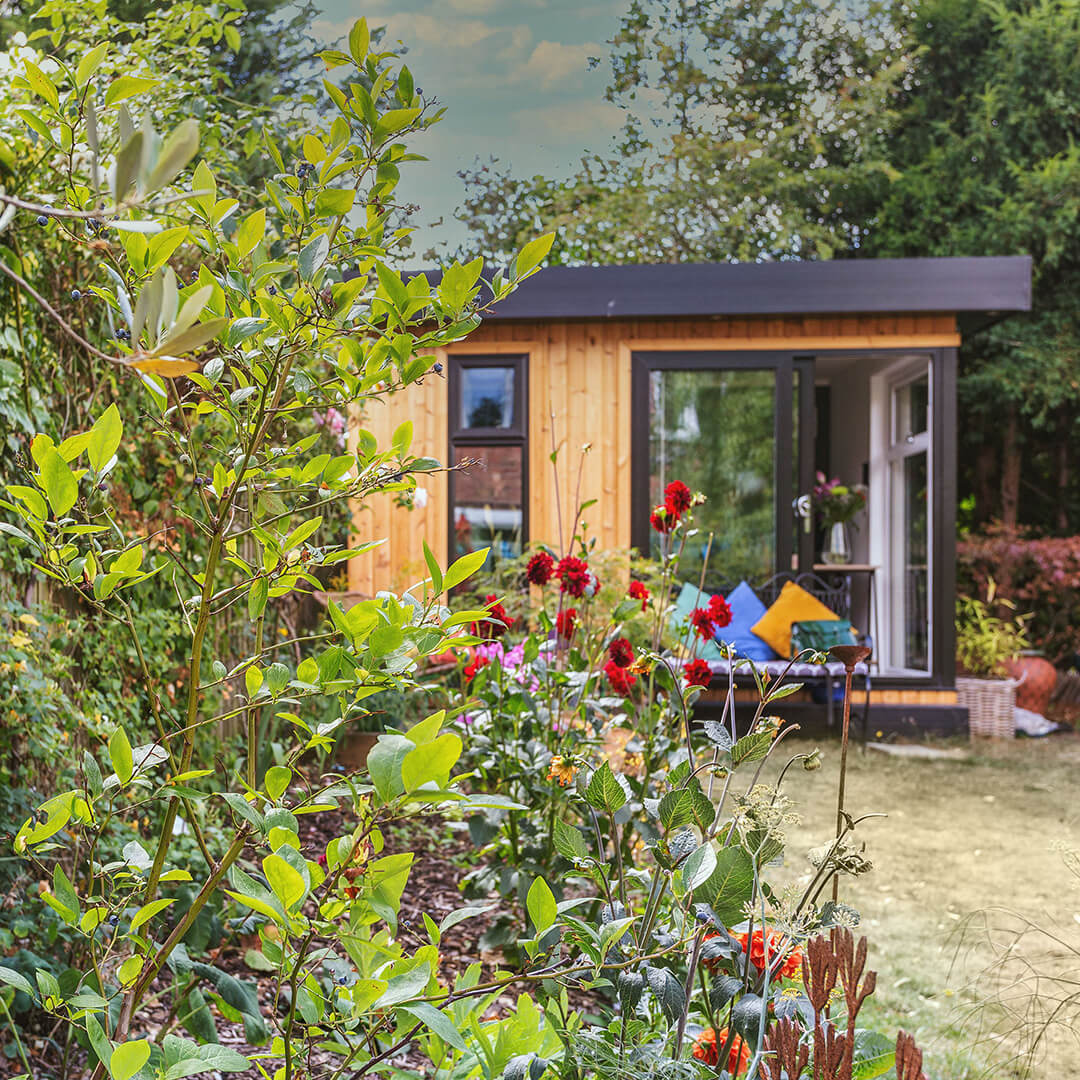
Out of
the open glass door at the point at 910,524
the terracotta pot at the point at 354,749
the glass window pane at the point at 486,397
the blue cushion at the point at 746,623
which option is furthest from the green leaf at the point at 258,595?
the open glass door at the point at 910,524

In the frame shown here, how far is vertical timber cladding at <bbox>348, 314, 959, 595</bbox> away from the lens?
6281 millimetres

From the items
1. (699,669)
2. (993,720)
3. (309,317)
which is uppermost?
(309,317)

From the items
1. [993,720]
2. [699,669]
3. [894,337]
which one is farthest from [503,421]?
[699,669]

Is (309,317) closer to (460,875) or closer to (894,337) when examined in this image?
(460,875)

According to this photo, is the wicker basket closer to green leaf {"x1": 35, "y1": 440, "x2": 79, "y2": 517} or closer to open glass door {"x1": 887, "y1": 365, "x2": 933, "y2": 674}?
open glass door {"x1": 887, "y1": 365, "x2": 933, "y2": 674}

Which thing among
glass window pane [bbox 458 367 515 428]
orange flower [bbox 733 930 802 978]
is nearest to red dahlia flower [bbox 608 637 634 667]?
orange flower [bbox 733 930 802 978]

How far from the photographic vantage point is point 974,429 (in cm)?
1023

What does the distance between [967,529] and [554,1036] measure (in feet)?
33.8

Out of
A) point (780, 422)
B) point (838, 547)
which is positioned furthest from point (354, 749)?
point (838, 547)

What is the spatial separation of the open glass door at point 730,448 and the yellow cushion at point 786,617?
14.4 inches

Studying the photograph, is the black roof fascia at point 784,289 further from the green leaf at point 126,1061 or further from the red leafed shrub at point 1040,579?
the green leaf at point 126,1061

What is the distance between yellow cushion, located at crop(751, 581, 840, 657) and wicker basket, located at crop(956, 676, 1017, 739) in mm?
1215

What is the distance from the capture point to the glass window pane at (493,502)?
6.50 metres

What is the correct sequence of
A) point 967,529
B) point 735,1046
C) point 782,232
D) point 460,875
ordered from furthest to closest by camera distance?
point 782,232 < point 967,529 < point 460,875 < point 735,1046
